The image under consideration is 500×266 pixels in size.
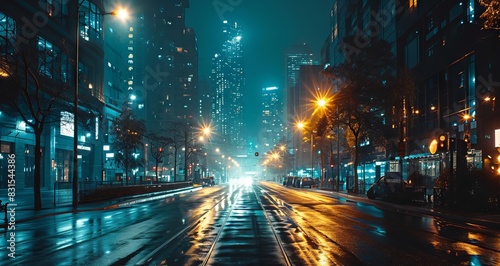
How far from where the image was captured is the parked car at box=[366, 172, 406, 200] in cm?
3334

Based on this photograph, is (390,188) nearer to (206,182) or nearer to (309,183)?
(309,183)

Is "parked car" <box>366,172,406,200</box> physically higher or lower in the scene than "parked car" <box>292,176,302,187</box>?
higher

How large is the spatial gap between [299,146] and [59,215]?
438ft

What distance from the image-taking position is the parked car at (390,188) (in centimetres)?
3334

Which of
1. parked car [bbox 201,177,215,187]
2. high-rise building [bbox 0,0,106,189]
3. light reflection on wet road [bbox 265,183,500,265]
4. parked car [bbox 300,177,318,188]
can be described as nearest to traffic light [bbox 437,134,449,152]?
light reflection on wet road [bbox 265,183,500,265]

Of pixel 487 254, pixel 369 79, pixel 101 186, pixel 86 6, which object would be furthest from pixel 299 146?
pixel 487 254

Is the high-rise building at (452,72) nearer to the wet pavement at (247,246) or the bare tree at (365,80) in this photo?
the bare tree at (365,80)

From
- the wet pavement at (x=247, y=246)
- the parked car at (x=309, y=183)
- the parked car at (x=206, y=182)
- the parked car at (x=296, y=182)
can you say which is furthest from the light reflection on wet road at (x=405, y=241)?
the parked car at (x=206, y=182)

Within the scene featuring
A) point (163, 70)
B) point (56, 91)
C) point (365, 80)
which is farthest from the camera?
point (163, 70)

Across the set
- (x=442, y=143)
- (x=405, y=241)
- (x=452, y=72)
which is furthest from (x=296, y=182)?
(x=405, y=241)

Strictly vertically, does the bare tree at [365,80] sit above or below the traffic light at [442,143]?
above

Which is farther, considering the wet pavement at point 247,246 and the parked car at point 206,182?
the parked car at point 206,182

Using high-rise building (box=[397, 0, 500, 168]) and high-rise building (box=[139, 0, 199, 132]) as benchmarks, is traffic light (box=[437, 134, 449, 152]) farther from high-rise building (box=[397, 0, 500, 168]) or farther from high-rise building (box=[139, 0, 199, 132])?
high-rise building (box=[139, 0, 199, 132])

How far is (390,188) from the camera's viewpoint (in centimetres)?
3516
